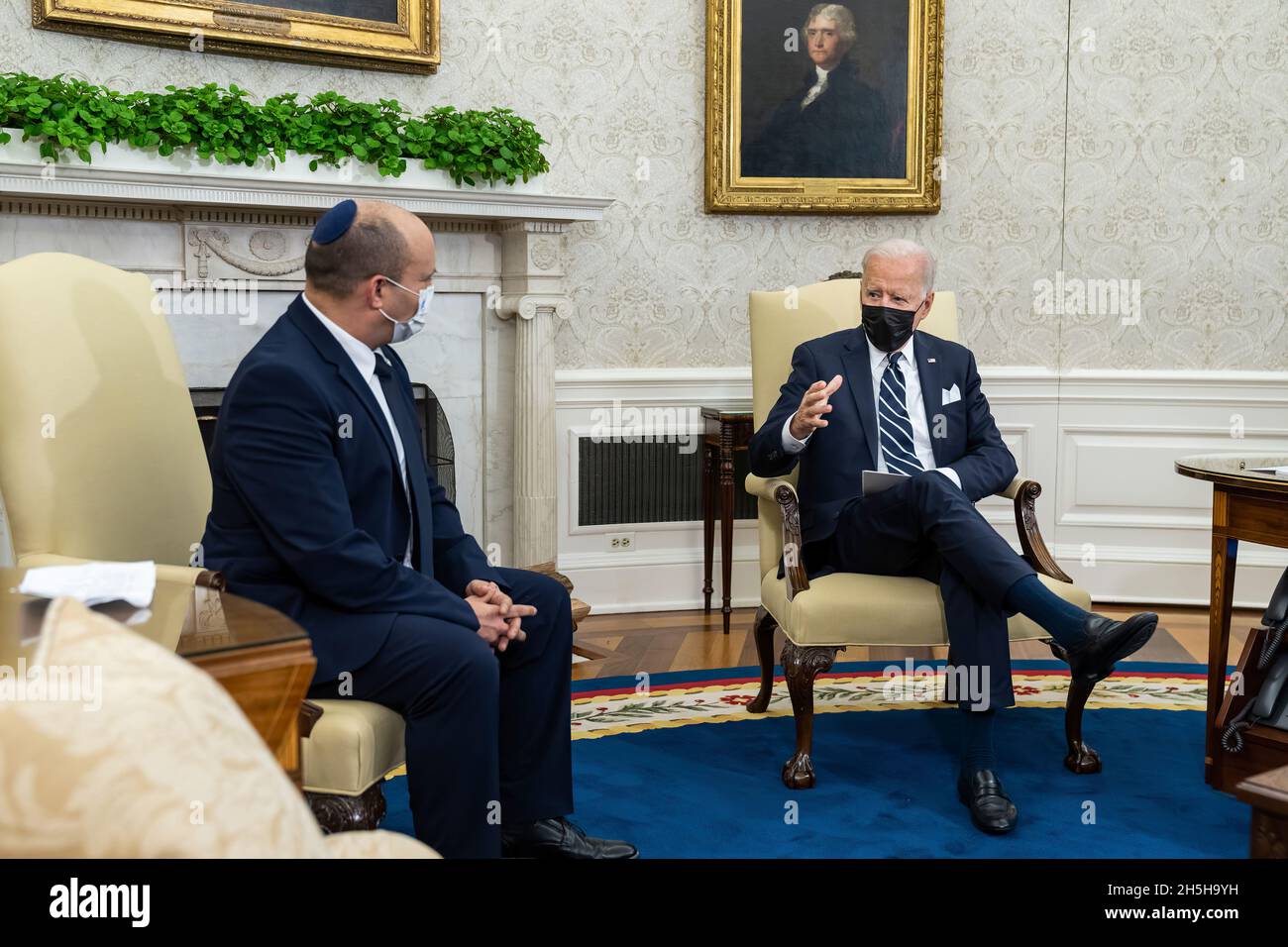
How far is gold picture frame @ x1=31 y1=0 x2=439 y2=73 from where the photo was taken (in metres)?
4.21

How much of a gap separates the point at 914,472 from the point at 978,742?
84cm

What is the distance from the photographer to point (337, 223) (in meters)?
2.46

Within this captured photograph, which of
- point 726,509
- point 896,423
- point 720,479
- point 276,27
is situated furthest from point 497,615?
point 276,27

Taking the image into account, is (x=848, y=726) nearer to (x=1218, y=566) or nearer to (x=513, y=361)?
(x=1218, y=566)

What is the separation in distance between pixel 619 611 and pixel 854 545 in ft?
6.96

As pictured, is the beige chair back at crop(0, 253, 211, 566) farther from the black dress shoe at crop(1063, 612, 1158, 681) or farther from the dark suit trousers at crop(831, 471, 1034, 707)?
the black dress shoe at crop(1063, 612, 1158, 681)

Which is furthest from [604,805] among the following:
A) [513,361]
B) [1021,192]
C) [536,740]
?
[1021,192]

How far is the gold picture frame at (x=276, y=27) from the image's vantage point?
13.8ft

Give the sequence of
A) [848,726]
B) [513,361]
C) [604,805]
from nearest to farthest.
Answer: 1. [604,805]
2. [848,726]
3. [513,361]

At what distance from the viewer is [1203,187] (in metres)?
5.41

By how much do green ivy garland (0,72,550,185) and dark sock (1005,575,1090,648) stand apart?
8.17ft

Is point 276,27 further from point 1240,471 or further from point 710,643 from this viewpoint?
point 1240,471

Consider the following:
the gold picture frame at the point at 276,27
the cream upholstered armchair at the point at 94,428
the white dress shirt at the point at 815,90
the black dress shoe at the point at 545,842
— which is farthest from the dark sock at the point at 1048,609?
the gold picture frame at the point at 276,27

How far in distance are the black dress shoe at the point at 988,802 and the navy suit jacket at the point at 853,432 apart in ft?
2.45
